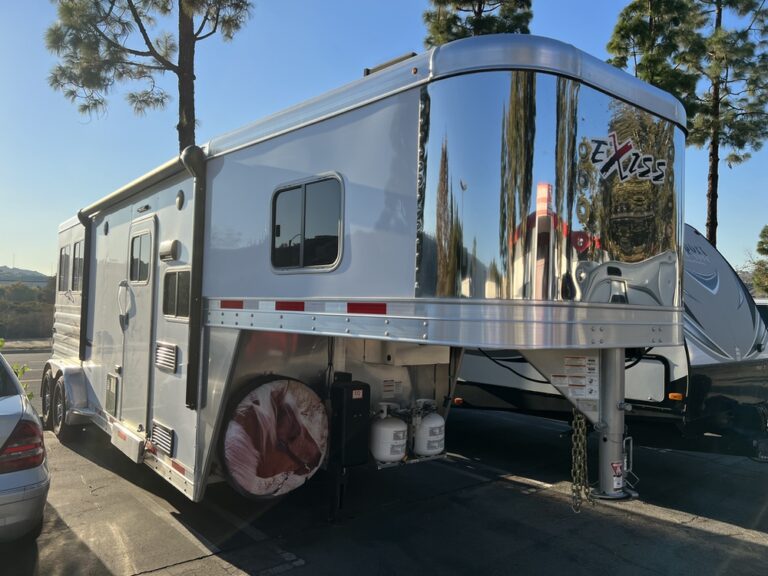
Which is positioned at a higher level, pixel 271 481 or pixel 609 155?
pixel 609 155

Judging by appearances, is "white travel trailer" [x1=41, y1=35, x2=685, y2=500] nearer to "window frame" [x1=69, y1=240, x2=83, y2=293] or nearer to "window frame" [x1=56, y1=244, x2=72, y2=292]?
"window frame" [x1=69, y1=240, x2=83, y2=293]

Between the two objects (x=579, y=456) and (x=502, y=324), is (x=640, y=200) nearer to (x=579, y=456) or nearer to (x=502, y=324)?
(x=502, y=324)

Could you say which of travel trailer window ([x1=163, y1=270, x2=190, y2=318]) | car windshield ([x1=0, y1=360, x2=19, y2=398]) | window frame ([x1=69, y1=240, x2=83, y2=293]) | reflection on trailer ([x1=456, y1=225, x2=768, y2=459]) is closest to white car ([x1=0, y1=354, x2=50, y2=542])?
car windshield ([x1=0, y1=360, x2=19, y2=398])

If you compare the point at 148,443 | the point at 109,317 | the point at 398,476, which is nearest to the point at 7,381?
the point at 148,443

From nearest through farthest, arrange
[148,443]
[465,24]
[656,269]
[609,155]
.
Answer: [609,155] < [656,269] < [148,443] < [465,24]

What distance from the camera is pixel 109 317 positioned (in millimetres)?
5926

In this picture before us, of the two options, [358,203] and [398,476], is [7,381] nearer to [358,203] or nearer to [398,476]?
[358,203]

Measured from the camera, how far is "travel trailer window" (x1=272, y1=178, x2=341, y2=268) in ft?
11.2

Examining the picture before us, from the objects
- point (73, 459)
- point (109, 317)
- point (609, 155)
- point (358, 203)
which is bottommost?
point (73, 459)

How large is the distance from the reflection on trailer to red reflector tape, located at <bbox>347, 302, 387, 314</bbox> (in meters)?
2.69

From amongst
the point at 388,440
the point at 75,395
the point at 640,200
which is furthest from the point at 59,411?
the point at 640,200

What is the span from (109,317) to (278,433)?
8.70 feet

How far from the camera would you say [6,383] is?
13.3 ft

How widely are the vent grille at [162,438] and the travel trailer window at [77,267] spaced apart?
9.63 ft
